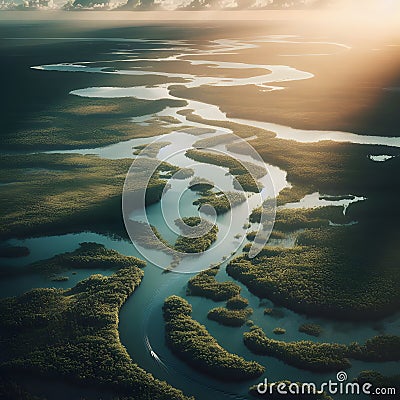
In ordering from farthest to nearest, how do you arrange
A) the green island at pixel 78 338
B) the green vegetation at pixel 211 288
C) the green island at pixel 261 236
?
the green island at pixel 261 236 → the green vegetation at pixel 211 288 → the green island at pixel 78 338

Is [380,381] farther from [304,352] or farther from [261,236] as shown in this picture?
[261,236]

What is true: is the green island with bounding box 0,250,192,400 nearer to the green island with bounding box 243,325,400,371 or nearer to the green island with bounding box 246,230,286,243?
the green island with bounding box 243,325,400,371

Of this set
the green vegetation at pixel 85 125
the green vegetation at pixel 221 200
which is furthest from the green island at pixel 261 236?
the green vegetation at pixel 85 125

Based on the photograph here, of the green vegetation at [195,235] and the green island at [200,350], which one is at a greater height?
the green vegetation at [195,235]

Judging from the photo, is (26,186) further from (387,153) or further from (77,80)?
(77,80)

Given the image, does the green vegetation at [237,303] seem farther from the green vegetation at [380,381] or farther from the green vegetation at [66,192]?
the green vegetation at [66,192]

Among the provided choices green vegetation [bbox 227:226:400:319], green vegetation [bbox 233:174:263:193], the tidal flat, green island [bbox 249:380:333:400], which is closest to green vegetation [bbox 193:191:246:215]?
the tidal flat

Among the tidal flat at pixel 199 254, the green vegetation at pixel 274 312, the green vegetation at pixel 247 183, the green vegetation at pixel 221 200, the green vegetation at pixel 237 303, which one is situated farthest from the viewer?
the green vegetation at pixel 247 183
